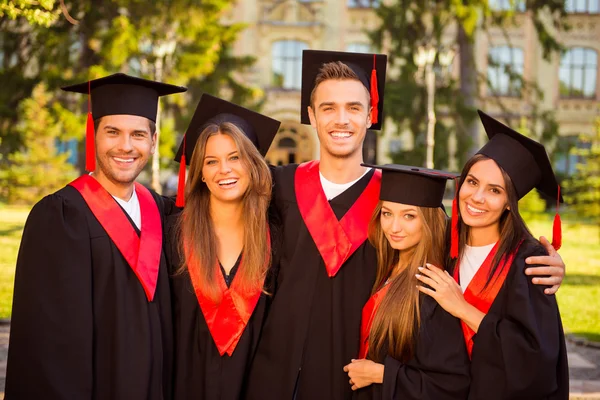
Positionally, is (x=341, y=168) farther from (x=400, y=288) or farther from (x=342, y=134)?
(x=400, y=288)

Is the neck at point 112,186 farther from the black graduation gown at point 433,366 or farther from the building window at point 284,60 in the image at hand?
the building window at point 284,60

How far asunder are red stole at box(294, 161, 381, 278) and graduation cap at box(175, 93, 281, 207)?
1.09 ft

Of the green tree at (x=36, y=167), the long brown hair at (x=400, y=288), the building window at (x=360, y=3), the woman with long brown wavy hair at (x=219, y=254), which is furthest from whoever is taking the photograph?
the building window at (x=360, y=3)

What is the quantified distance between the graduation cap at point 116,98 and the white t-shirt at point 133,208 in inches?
8.8

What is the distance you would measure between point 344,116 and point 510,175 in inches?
35.8

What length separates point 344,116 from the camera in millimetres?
3854

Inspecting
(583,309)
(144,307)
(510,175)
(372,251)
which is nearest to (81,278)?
(144,307)

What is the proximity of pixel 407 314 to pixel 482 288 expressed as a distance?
36cm

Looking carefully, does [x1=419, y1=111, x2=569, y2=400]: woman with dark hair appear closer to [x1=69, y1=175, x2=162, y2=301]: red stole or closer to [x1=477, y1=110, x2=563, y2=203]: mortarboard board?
[x1=477, y1=110, x2=563, y2=203]: mortarboard board

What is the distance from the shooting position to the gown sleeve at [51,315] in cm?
320

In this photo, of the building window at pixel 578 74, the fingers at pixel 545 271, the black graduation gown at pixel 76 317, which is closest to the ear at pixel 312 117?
the black graduation gown at pixel 76 317

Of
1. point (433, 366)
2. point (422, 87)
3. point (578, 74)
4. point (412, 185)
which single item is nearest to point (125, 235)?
point (412, 185)

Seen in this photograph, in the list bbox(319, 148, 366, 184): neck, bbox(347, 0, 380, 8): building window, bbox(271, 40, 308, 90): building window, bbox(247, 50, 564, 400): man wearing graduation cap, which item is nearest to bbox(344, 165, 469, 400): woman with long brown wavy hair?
bbox(247, 50, 564, 400): man wearing graduation cap

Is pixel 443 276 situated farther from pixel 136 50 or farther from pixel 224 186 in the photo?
pixel 136 50
